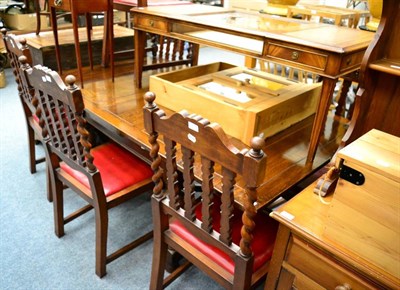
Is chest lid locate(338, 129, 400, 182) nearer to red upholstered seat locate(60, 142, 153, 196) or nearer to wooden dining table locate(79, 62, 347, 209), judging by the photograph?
wooden dining table locate(79, 62, 347, 209)

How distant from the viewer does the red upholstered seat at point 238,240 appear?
45.9 inches

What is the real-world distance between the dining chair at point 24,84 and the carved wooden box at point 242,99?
614 mm

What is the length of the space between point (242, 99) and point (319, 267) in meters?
0.84

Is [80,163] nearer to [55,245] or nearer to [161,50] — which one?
[55,245]

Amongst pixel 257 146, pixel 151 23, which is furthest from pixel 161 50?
pixel 257 146

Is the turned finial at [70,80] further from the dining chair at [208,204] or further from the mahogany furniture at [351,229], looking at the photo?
the mahogany furniture at [351,229]

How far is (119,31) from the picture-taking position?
116 inches

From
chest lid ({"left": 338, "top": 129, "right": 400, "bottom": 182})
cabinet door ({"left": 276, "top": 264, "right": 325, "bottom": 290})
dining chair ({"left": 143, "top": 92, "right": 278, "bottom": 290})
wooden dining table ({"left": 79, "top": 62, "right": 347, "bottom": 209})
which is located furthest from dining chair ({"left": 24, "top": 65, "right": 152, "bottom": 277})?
chest lid ({"left": 338, "top": 129, "right": 400, "bottom": 182})

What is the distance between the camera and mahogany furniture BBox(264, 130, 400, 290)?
0.78 meters

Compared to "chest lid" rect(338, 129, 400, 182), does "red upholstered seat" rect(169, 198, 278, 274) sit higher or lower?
lower

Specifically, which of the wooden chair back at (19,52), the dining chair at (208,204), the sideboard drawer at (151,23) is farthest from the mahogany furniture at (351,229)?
the wooden chair back at (19,52)

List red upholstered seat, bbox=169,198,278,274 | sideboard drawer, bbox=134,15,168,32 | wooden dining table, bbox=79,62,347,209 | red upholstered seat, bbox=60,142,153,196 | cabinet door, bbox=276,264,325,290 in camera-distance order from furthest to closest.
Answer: sideboard drawer, bbox=134,15,168,32 → red upholstered seat, bbox=60,142,153,196 → wooden dining table, bbox=79,62,347,209 → red upholstered seat, bbox=169,198,278,274 → cabinet door, bbox=276,264,325,290

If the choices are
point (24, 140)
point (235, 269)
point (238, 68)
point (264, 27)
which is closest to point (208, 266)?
point (235, 269)

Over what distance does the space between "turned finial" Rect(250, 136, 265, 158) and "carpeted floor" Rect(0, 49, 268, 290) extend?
1.05m
